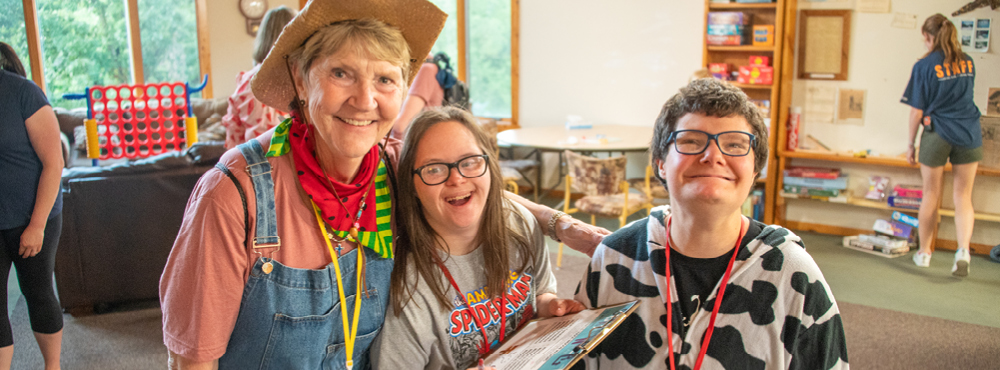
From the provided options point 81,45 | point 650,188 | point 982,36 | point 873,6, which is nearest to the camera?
point 982,36

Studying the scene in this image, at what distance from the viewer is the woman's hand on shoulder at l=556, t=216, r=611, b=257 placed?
5.58 feet

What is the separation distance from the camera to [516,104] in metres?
7.32

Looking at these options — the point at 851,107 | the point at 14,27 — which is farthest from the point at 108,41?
the point at 851,107

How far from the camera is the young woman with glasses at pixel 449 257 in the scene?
4.91 feet

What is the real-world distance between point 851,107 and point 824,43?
561 mm

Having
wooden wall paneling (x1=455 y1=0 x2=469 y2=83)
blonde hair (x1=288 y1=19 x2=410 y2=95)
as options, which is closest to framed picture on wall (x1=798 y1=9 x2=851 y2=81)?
wooden wall paneling (x1=455 y1=0 x2=469 y2=83)

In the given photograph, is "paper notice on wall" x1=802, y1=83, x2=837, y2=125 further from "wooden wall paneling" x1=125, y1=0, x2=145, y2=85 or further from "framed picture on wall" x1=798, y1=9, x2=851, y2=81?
"wooden wall paneling" x1=125, y1=0, x2=145, y2=85

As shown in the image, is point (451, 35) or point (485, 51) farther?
point (451, 35)

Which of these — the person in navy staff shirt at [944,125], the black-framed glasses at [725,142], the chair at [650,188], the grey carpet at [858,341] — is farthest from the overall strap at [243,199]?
the person in navy staff shirt at [944,125]

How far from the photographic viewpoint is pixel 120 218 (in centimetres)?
371

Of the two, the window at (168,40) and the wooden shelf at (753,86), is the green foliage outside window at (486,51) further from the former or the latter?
the window at (168,40)

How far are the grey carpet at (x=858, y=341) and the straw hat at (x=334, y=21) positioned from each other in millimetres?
2375

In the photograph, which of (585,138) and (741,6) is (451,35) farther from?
(741,6)

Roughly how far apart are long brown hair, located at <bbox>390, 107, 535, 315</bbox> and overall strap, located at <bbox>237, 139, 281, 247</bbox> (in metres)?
0.30
